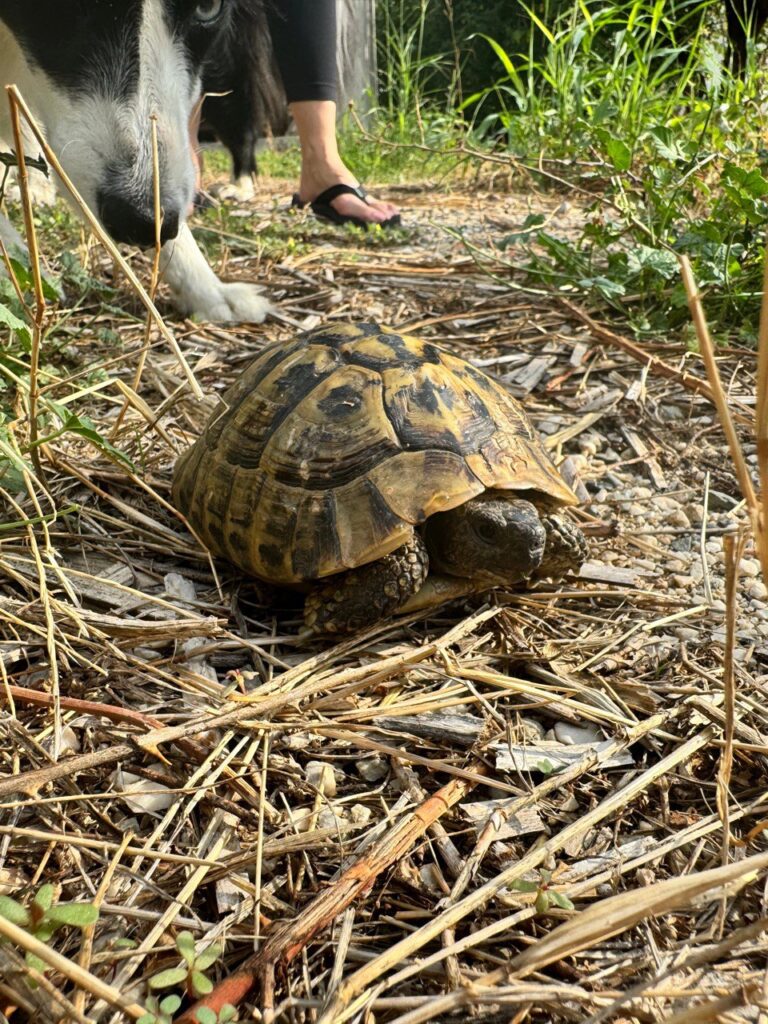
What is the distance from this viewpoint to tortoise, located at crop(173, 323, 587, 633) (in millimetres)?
1375

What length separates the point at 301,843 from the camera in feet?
3.15

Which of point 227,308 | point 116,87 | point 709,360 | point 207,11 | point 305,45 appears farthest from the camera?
point 305,45

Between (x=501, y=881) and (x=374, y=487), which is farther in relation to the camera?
(x=374, y=487)

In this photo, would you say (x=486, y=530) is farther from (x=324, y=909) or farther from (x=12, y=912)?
(x=12, y=912)

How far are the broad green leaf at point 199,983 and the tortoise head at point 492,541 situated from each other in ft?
2.68

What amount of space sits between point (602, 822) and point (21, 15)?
2502 millimetres

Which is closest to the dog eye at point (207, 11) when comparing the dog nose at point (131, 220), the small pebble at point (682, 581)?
the dog nose at point (131, 220)

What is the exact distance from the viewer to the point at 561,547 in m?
1.47

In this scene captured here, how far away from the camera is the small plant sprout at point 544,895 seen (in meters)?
0.87

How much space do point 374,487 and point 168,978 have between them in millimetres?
821

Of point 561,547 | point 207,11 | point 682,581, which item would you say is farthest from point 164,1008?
point 207,11

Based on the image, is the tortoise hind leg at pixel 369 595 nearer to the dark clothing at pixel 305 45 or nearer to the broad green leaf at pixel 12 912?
the broad green leaf at pixel 12 912

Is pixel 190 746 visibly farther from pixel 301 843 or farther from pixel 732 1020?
pixel 732 1020

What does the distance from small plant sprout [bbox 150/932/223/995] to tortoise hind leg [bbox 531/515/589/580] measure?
2.97 feet
